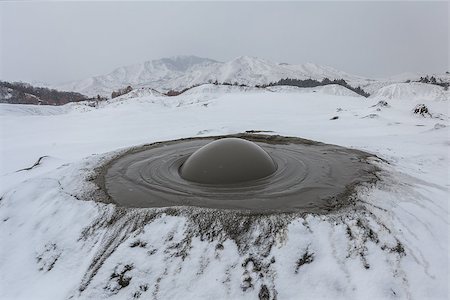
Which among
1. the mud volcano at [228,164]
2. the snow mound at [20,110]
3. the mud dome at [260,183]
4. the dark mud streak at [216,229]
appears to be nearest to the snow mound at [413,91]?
the snow mound at [20,110]

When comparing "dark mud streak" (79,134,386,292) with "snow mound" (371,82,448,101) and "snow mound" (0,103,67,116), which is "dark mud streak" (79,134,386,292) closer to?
"snow mound" (0,103,67,116)

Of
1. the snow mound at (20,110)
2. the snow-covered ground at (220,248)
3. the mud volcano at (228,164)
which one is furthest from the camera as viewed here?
the snow mound at (20,110)

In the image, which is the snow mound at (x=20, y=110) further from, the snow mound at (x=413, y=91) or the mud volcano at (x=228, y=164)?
the snow mound at (x=413, y=91)

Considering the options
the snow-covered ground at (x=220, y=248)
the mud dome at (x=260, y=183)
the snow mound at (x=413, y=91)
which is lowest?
the snow-covered ground at (x=220, y=248)

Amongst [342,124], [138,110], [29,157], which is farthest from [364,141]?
[138,110]

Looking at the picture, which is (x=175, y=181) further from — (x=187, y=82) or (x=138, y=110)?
(x=187, y=82)

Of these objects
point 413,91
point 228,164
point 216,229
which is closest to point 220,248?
point 216,229

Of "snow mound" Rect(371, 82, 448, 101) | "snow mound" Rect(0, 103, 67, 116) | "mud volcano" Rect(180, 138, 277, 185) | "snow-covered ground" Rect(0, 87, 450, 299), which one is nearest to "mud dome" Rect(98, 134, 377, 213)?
"mud volcano" Rect(180, 138, 277, 185)

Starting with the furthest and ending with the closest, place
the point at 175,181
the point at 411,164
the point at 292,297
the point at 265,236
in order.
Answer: the point at 411,164, the point at 175,181, the point at 265,236, the point at 292,297
